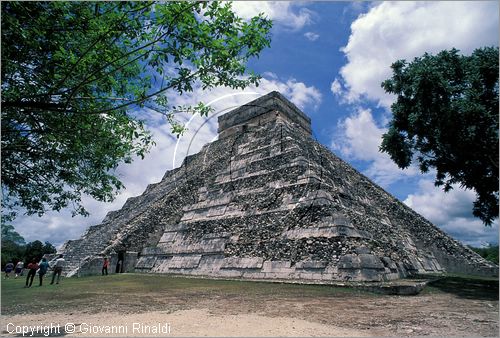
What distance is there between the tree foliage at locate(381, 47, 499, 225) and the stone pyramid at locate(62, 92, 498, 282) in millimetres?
3540

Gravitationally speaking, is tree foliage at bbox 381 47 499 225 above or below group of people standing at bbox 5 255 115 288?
above

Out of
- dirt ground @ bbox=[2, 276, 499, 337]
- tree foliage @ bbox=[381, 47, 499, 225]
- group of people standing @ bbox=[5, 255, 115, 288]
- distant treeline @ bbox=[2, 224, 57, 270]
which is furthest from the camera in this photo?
distant treeline @ bbox=[2, 224, 57, 270]

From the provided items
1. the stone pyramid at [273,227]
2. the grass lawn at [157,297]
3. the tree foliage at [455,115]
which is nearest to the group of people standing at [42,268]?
the stone pyramid at [273,227]

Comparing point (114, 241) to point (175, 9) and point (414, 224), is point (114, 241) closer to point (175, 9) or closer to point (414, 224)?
point (175, 9)

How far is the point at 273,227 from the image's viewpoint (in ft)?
38.4

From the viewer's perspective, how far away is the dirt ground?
13.8ft

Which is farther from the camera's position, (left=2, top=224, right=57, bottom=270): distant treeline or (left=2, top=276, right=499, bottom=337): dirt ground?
(left=2, top=224, right=57, bottom=270): distant treeline

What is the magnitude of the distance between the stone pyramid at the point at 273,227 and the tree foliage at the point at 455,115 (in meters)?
3.54

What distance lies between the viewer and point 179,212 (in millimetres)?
17594

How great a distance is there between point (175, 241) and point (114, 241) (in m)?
3.92

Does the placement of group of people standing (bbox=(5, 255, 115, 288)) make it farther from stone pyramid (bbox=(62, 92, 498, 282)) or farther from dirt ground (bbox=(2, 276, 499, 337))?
dirt ground (bbox=(2, 276, 499, 337))

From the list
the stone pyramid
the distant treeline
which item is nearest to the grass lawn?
the stone pyramid

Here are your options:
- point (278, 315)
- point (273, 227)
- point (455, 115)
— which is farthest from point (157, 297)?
point (455, 115)

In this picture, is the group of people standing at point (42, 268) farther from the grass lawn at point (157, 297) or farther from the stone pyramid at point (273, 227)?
the grass lawn at point (157, 297)
